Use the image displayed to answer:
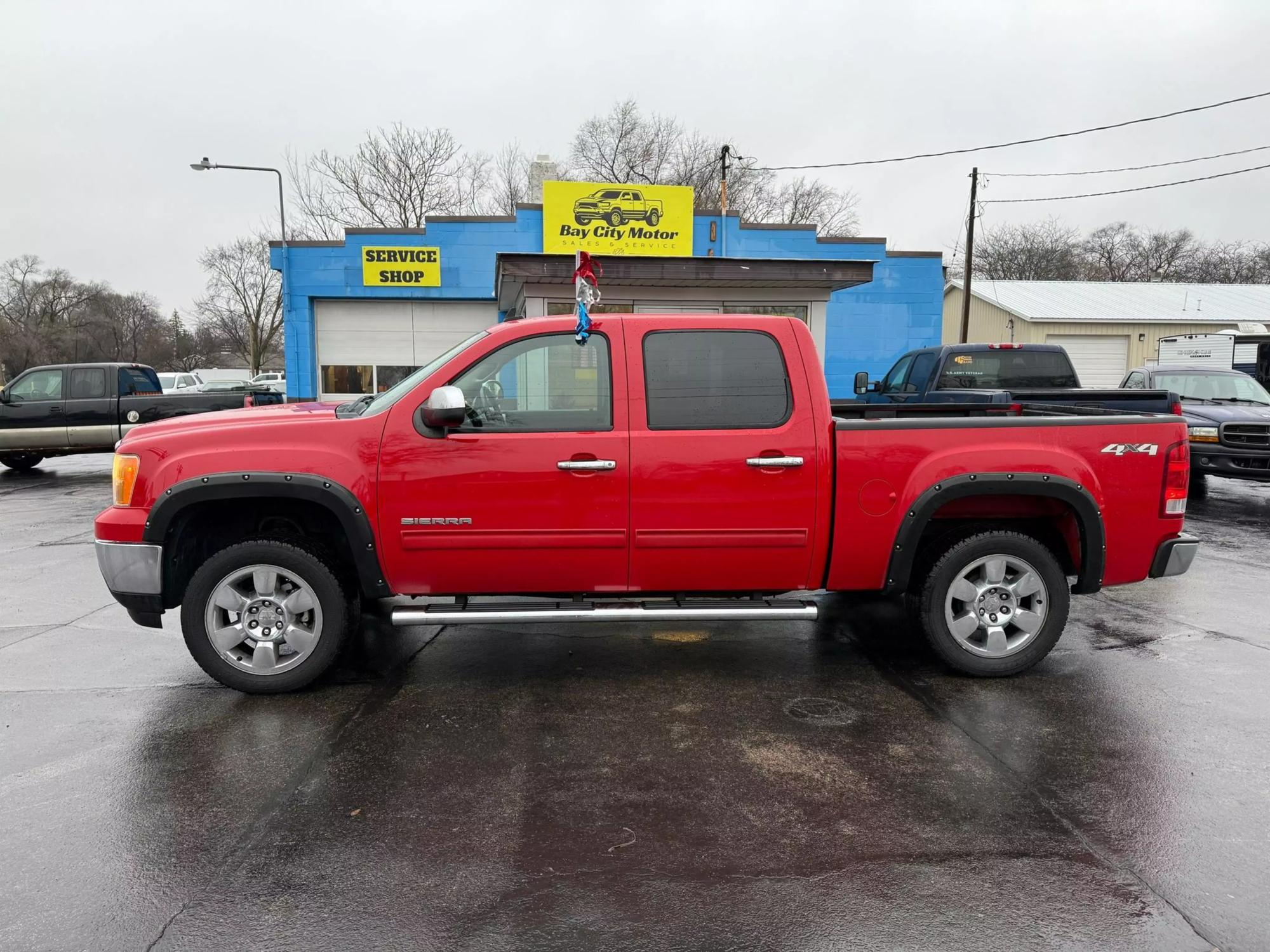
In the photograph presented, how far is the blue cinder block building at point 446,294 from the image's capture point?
20.4 m

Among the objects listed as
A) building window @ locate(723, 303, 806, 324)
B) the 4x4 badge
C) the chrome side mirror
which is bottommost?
the 4x4 badge

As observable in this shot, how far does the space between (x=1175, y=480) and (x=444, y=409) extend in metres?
3.91

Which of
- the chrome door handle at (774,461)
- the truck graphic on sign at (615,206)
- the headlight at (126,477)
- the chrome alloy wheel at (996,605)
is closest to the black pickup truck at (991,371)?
the chrome alloy wheel at (996,605)

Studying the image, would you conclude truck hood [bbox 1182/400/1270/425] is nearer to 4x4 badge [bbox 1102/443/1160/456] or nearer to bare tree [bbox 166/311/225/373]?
4x4 badge [bbox 1102/443/1160/456]

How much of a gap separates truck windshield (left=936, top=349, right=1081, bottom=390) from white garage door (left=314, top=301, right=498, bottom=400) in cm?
1272

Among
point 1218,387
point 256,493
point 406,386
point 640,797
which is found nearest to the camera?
point 640,797

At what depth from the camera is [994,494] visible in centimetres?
440

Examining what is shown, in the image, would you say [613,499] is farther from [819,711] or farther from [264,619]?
[264,619]

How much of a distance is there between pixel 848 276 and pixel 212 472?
1100 centimetres

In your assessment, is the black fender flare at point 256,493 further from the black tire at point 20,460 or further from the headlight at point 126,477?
the black tire at point 20,460

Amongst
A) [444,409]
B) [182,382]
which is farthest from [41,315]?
[444,409]

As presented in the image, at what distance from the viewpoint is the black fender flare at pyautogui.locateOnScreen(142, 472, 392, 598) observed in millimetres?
4039

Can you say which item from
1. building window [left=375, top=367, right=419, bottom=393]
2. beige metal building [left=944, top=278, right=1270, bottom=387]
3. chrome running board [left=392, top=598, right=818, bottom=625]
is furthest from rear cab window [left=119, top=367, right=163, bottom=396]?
beige metal building [left=944, top=278, right=1270, bottom=387]

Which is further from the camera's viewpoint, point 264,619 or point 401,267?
point 401,267
